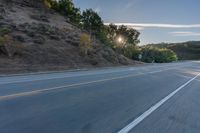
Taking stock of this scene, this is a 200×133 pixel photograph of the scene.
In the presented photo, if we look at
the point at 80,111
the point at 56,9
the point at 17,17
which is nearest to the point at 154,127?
the point at 80,111

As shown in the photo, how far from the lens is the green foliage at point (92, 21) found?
2564 inches

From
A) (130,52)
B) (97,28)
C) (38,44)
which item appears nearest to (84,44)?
(38,44)

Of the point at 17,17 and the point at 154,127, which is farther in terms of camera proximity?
the point at 17,17

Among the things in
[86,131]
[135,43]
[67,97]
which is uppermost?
[86,131]

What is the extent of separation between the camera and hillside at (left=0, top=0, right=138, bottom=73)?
30750 millimetres

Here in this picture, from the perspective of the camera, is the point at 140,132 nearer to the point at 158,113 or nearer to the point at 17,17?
the point at 158,113

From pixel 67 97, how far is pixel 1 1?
56.8 meters

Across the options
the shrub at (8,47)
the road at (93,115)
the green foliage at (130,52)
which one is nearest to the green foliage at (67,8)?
the green foliage at (130,52)

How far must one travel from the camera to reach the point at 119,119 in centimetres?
697

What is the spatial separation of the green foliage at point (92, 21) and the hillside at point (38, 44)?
603 cm

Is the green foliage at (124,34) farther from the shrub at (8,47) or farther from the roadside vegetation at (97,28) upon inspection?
the shrub at (8,47)

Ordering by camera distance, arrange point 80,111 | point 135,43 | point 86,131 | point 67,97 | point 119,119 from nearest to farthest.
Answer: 1. point 86,131
2. point 119,119
3. point 80,111
4. point 67,97
5. point 135,43

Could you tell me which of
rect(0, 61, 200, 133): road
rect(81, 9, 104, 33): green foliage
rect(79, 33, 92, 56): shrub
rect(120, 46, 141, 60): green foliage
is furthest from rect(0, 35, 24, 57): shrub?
rect(120, 46, 141, 60): green foliage

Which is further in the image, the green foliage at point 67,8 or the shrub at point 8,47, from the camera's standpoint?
the green foliage at point 67,8
